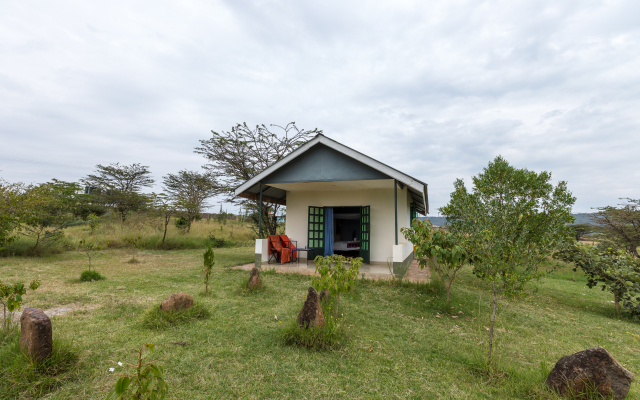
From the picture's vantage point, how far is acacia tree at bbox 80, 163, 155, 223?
21062 millimetres

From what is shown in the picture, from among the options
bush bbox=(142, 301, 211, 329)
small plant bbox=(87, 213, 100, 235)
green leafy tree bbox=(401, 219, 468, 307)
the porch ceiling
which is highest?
the porch ceiling

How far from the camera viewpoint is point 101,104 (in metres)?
10.8

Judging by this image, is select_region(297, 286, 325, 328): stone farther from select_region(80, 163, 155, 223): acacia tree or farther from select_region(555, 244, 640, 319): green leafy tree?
select_region(80, 163, 155, 223): acacia tree

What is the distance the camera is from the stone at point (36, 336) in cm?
227

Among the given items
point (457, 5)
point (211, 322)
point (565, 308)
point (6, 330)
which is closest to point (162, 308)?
point (211, 322)

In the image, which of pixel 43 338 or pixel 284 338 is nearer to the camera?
pixel 43 338

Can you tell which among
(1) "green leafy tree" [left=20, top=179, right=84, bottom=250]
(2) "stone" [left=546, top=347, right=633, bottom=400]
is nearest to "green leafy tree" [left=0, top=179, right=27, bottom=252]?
(1) "green leafy tree" [left=20, top=179, right=84, bottom=250]

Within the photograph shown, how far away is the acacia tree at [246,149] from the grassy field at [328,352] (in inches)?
273

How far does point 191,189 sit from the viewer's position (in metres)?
18.9

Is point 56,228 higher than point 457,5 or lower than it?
lower

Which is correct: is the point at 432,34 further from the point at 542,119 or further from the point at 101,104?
the point at 101,104

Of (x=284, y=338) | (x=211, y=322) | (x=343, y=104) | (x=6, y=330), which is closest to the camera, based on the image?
(x=6, y=330)

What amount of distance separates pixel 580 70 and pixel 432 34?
182 inches

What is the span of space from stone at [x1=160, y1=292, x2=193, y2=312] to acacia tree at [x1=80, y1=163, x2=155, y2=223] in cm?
1906
